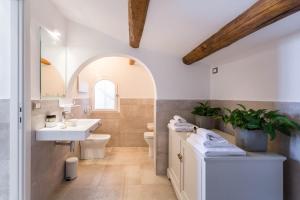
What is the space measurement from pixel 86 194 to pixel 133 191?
0.63 m

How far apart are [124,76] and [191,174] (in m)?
3.64

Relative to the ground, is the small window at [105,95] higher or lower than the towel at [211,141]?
higher

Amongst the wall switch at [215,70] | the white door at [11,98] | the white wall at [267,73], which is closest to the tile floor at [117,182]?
the white door at [11,98]

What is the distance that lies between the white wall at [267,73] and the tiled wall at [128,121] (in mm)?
2593

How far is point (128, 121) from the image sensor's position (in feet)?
17.4

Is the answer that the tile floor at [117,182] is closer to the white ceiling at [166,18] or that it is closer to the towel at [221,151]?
the towel at [221,151]

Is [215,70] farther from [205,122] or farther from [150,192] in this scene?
[150,192]

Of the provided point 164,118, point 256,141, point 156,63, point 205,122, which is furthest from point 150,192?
point 156,63

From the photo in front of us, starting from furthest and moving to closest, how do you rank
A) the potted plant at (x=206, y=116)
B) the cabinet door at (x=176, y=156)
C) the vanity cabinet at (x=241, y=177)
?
the potted plant at (x=206, y=116)
the cabinet door at (x=176, y=156)
the vanity cabinet at (x=241, y=177)

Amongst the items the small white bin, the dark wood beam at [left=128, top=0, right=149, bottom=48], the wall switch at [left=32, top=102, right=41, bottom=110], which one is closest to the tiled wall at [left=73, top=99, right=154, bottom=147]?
the small white bin

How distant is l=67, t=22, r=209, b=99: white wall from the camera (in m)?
3.27

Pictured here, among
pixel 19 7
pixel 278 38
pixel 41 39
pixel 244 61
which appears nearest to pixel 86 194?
pixel 41 39

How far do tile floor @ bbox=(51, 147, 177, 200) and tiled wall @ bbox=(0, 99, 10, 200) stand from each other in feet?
3.55

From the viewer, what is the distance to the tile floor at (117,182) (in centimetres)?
276
